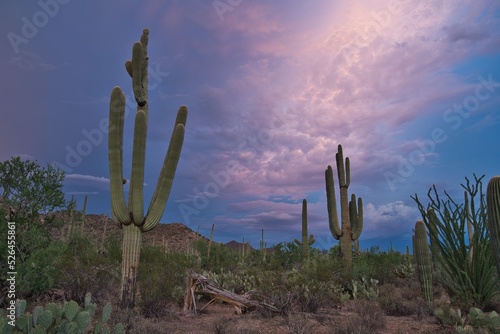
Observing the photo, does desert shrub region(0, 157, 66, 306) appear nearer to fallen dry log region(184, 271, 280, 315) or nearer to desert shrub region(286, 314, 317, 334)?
fallen dry log region(184, 271, 280, 315)

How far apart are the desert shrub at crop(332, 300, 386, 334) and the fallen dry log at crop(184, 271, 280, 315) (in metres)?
2.43

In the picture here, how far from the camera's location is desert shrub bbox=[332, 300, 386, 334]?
6700 millimetres

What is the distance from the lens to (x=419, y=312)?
28.0 feet

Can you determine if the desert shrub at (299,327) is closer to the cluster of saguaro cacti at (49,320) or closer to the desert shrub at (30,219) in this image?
the cluster of saguaro cacti at (49,320)

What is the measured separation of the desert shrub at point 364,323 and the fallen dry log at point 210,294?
2.43 metres

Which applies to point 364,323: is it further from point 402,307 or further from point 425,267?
point 425,267

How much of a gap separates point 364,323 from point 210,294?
15.2 ft

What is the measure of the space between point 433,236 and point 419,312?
1.91 metres

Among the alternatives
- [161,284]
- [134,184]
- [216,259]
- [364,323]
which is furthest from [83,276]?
[216,259]

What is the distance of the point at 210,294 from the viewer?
1045 centimetres

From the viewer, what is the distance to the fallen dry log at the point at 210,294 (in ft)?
30.2

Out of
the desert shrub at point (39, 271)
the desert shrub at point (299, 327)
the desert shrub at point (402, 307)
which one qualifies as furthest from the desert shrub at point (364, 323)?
the desert shrub at point (39, 271)

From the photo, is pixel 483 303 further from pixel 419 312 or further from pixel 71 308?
pixel 71 308

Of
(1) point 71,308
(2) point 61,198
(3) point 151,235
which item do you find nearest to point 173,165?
(2) point 61,198
